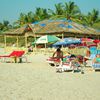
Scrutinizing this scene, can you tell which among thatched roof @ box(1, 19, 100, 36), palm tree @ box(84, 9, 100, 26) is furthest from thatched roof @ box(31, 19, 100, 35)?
palm tree @ box(84, 9, 100, 26)

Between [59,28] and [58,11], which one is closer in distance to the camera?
[59,28]

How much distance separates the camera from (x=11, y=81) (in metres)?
9.88

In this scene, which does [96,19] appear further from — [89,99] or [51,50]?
[89,99]

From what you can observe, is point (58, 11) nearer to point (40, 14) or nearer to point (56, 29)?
point (40, 14)

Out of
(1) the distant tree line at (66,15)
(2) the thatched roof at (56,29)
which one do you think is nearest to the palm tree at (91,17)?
(1) the distant tree line at (66,15)

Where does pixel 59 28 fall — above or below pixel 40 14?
below

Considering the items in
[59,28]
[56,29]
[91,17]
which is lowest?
[56,29]

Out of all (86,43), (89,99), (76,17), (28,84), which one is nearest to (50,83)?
(28,84)

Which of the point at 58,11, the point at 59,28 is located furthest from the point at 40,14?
the point at 59,28

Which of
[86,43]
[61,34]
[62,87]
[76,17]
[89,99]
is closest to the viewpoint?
[89,99]

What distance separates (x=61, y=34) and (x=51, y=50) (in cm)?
432

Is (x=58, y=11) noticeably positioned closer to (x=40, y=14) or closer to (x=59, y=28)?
(x=40, y=14)

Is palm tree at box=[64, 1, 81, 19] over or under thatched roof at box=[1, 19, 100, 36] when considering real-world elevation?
over

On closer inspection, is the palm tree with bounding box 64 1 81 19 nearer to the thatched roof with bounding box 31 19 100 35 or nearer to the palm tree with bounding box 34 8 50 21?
the palm tree with bounding box 34 8 50 21
